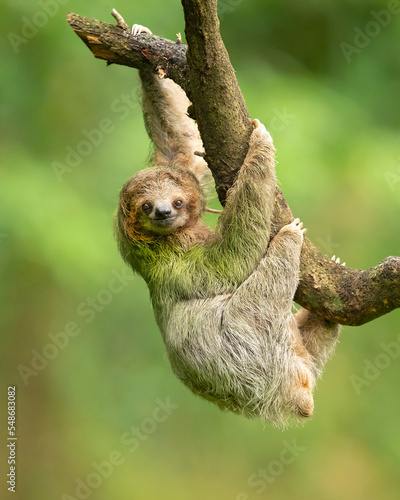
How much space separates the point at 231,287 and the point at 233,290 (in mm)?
35

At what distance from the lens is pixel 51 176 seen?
33.7 feet

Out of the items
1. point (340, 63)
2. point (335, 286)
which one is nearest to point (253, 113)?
point (340, 63)

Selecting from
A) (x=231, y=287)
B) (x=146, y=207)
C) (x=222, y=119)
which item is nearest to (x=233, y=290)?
(x=231, y=287)

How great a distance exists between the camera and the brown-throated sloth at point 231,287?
540 cm

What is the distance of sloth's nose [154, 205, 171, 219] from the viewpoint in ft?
19.0

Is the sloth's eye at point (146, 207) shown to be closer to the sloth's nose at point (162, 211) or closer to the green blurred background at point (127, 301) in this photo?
the sloth's nose at point (162, 211)

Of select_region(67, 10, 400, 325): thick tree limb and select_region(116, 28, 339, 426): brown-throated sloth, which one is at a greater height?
select_region(67, 10, 400, 325): thick tree limb

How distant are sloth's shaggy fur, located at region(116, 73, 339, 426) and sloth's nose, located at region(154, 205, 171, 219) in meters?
0.13

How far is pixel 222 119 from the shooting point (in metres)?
5.11

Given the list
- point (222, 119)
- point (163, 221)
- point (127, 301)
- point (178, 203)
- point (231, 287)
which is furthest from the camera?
point (127, 301)

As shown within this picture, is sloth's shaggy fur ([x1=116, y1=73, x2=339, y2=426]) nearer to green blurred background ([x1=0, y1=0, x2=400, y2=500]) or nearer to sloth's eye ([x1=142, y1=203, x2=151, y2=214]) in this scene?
sloth's eye ([x1=142, y1=203, x2=151, y2=214])

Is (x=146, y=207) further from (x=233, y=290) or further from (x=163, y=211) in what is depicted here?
(x=233, y=290)

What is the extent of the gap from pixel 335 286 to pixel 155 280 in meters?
1.81

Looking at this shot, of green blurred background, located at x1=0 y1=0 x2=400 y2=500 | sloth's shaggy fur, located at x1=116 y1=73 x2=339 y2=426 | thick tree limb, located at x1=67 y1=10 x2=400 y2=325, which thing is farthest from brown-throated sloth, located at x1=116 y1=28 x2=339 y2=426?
green blurred background, located at x1=0 y1=0 x2=400 y2=500
